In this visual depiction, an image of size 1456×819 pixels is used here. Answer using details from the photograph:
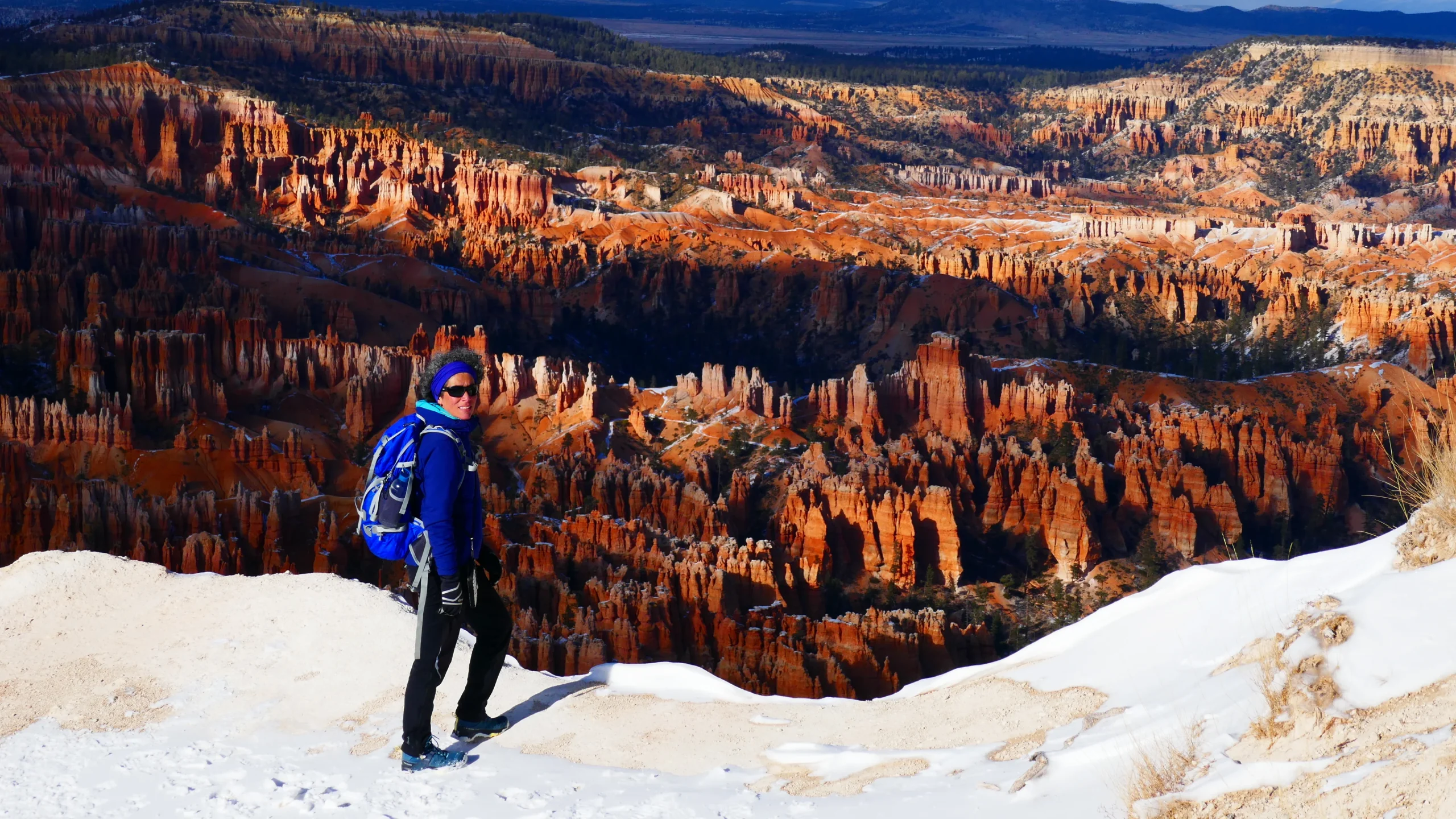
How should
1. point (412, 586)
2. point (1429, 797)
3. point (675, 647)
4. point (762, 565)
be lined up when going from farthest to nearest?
point (762, 565), point (675, 647), point (412, 586), point (1429, 797)

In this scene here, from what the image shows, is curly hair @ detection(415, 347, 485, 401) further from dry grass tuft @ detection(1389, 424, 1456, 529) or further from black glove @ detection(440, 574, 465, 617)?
dry grass tuft @ detection(1389, 424, 1456, 529)

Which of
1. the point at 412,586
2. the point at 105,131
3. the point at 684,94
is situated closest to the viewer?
the point at 412,586

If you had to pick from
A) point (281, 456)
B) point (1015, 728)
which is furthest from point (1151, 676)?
point (281, 456)

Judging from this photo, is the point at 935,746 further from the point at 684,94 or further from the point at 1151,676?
the point at 684,94

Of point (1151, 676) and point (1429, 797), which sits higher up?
point (1429, 797)

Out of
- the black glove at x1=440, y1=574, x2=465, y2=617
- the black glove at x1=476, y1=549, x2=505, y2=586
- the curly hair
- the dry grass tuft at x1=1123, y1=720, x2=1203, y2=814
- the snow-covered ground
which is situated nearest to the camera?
the dry grass tuft at x1=1123, y1=720, x2=1203, y2=814

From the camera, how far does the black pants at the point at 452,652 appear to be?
11.2 m

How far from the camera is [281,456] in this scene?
46.2 m

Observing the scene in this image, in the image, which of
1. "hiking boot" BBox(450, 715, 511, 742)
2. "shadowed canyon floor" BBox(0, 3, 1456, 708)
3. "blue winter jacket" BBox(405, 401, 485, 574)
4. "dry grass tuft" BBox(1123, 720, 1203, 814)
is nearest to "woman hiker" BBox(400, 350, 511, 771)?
"blue winter jacket" BBox(405, 401, 485, 574)

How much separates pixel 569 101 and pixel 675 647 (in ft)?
404

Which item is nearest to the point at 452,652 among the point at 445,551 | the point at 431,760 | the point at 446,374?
the point at 431,760

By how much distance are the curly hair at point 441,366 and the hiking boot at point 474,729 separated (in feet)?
8.40

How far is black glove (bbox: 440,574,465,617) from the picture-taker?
11.0 meters

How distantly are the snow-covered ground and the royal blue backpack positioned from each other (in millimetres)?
1749
